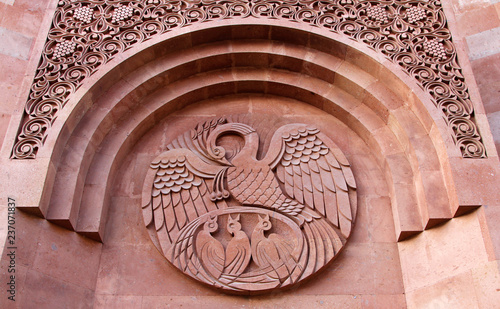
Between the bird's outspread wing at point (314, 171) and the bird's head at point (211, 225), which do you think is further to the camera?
the bird's outspread wing at point (314, 171)

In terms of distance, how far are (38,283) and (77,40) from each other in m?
3.61

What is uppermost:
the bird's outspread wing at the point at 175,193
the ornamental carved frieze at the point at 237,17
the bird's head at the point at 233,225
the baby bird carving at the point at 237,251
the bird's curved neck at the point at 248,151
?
the ornamental carved frieze at the point at 237,17

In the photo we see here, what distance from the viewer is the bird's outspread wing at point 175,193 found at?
23.1 feet

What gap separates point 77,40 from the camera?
780cm

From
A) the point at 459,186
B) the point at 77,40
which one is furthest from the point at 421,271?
the point at 77,40

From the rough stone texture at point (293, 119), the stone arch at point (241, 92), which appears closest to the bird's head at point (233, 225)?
the rough stone texture at point (293, 119)

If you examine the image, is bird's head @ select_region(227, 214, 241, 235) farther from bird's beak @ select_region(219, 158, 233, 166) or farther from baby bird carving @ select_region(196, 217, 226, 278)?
bird's beak @ select_region(219, 158, 233, 166)

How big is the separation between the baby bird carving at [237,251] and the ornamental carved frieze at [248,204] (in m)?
0.01

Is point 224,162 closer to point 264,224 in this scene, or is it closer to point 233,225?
point 233,225

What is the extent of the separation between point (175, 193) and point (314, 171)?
199cm

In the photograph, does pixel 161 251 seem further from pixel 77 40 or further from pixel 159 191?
pixel 77 40

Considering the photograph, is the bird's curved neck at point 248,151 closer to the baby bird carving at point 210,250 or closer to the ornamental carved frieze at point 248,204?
the ornamental carved frieze at point 248,204

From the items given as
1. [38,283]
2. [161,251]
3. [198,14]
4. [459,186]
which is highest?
[198,14]

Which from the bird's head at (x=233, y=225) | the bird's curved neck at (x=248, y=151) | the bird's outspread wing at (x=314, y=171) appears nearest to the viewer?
the bird's head at (x=233, y=225)
